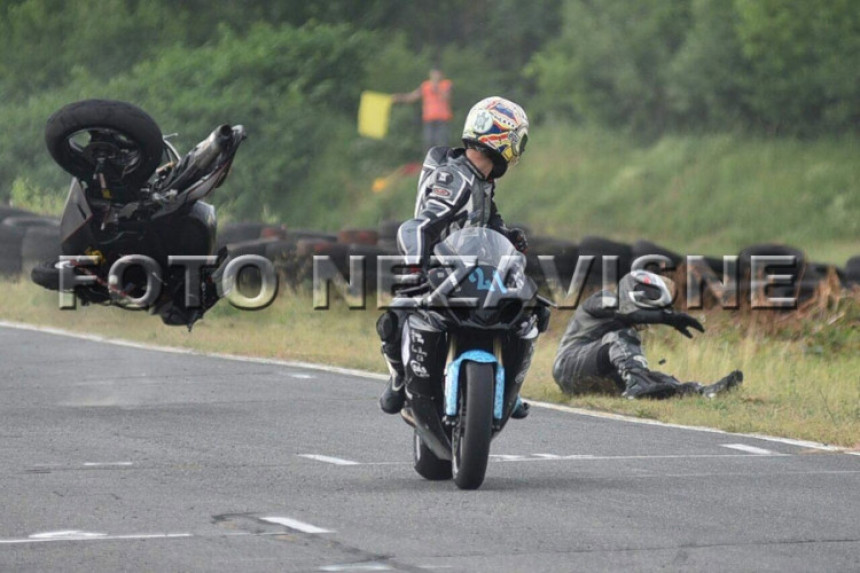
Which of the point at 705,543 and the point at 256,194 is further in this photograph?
the point at 256,194

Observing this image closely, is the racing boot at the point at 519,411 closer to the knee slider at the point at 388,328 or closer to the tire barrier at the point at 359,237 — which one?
the knee slider at the point at 388,328

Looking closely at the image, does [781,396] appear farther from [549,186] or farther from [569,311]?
[549,186]

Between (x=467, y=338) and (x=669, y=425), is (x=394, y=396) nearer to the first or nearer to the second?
(x=467, y=338)

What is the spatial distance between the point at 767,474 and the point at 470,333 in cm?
188

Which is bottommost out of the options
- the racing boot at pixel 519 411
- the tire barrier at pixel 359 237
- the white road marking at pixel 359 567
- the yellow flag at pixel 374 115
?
the white road marking at pixel 359 567

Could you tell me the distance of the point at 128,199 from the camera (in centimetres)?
1251

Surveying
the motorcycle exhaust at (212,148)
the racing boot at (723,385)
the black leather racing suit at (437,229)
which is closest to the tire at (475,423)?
the black leather racing suit at (437,229)

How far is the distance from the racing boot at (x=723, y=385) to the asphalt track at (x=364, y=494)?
1.41 m

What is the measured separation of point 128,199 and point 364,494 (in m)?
4.37

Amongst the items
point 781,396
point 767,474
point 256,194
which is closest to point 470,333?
point 767,474

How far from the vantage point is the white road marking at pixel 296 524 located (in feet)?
25.3

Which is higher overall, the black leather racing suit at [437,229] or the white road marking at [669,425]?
the black leather racing suit at [437,229]

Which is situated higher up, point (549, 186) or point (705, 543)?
point (549, 186)

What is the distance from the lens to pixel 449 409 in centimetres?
896
